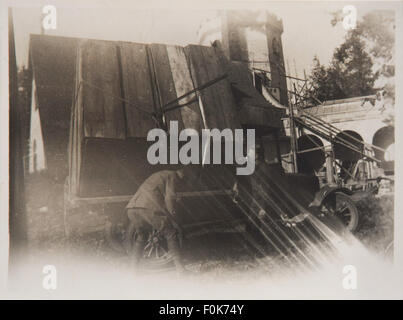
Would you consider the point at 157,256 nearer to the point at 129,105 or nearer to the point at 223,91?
the point at 129,105

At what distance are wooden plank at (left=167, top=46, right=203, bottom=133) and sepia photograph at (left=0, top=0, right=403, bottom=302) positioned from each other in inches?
0.8

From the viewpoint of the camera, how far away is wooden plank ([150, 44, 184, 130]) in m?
4.31

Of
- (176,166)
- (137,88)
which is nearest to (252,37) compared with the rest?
(137,88)

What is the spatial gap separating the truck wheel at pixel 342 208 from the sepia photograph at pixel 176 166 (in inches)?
0.9

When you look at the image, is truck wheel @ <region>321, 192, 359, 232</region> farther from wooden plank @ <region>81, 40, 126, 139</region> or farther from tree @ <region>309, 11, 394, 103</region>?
wooden plank @ <region>81, 40, 126, 139</region>

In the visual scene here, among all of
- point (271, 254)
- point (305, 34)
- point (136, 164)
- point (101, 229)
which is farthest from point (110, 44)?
point (271, 254)

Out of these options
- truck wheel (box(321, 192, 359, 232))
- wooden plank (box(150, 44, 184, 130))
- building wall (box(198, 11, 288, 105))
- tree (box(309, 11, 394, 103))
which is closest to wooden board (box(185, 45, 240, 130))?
wooden plank (box(150, 44, 184, 130))

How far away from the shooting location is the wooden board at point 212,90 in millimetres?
4453

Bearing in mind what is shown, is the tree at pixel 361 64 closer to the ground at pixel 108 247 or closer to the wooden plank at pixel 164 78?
the wooden plank at pixel 164 78

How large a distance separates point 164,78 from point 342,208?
314 cm

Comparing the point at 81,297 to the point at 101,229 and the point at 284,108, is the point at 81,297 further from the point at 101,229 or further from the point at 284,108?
the point at 284,108

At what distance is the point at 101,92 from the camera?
4.09 meters
